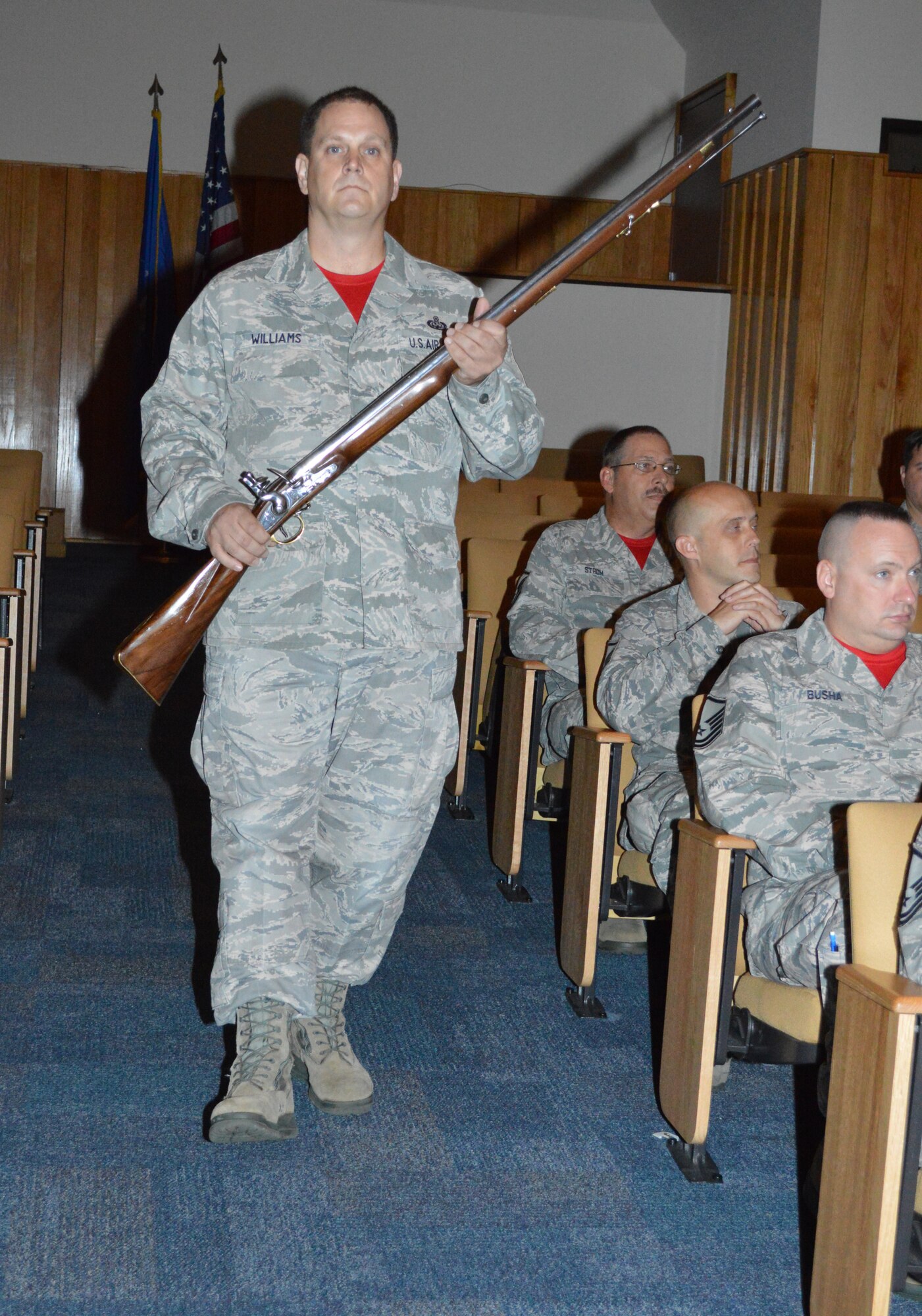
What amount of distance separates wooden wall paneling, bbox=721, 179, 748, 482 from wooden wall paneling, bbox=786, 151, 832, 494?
29.5 inches

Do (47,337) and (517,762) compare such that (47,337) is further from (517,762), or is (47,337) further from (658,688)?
(658,688)

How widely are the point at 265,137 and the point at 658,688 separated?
24.2 ft

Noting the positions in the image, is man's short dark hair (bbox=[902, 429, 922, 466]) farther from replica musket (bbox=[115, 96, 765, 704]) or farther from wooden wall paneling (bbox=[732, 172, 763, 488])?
wooden wall paneling (bbox=[732, 172, 763, 488])

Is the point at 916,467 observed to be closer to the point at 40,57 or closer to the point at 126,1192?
the point at 126,1192

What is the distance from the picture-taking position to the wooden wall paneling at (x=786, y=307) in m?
7.43

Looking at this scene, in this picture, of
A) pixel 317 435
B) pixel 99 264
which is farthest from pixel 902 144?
pixel 317 435

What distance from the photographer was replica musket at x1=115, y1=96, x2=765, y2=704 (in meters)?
1.87

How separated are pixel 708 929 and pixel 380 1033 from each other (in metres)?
0.80

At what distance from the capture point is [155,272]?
8094 millimetres

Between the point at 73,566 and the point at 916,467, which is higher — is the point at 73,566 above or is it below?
below

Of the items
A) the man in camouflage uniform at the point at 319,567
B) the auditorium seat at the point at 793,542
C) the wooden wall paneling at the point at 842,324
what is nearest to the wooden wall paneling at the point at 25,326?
the wooden wall paneling at the point at 842,324

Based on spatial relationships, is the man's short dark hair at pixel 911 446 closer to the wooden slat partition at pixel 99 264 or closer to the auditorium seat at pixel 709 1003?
the auditorium seat at pixel 709 1003

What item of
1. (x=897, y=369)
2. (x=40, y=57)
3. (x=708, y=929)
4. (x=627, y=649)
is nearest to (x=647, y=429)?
(x=627, y=649)

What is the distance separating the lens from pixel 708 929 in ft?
6.26
